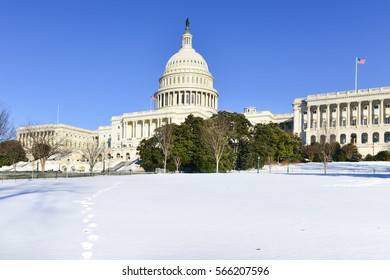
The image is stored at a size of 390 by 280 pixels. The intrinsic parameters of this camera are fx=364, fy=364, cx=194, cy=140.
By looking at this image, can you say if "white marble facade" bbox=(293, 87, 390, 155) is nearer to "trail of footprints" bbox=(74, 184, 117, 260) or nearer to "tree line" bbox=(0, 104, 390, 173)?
"tree line" bbox=(0, 104, 390, 173)

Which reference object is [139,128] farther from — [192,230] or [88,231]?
[192,230]

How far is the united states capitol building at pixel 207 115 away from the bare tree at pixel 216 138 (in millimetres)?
25792

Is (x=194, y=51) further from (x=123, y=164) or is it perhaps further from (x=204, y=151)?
(x=204, y=151)

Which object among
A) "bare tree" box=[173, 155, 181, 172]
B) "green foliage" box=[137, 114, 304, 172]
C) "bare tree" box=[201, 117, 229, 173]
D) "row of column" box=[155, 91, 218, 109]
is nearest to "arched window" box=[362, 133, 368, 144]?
"green foliage" box=[137, 114, 304, 172]

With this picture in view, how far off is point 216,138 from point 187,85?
66.7 metres

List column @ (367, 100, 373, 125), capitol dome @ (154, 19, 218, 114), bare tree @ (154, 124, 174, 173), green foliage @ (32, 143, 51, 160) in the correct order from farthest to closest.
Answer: capitol dome @ (154, 19, 218, 114), column @ (367, 100, 373, 125), bare tree @ (154, 124, 174, 173), green foliage @ (32, 143, 51, 160)

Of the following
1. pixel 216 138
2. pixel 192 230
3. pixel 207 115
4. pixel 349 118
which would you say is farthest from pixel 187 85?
pixel 192 230

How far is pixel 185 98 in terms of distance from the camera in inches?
4488

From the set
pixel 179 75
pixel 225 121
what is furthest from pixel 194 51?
pixel 225 121

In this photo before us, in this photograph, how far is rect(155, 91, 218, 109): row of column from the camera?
114356 millimetres

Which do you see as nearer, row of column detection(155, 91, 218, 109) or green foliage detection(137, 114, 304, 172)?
green foliage detection(137, 114, 304, 172)

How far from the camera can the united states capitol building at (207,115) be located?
84938 millimetres

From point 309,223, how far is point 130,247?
Result: 478 cm

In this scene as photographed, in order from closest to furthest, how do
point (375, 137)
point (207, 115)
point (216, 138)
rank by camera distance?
point (216, 138) < point (375, 137) < point (207, 115)
